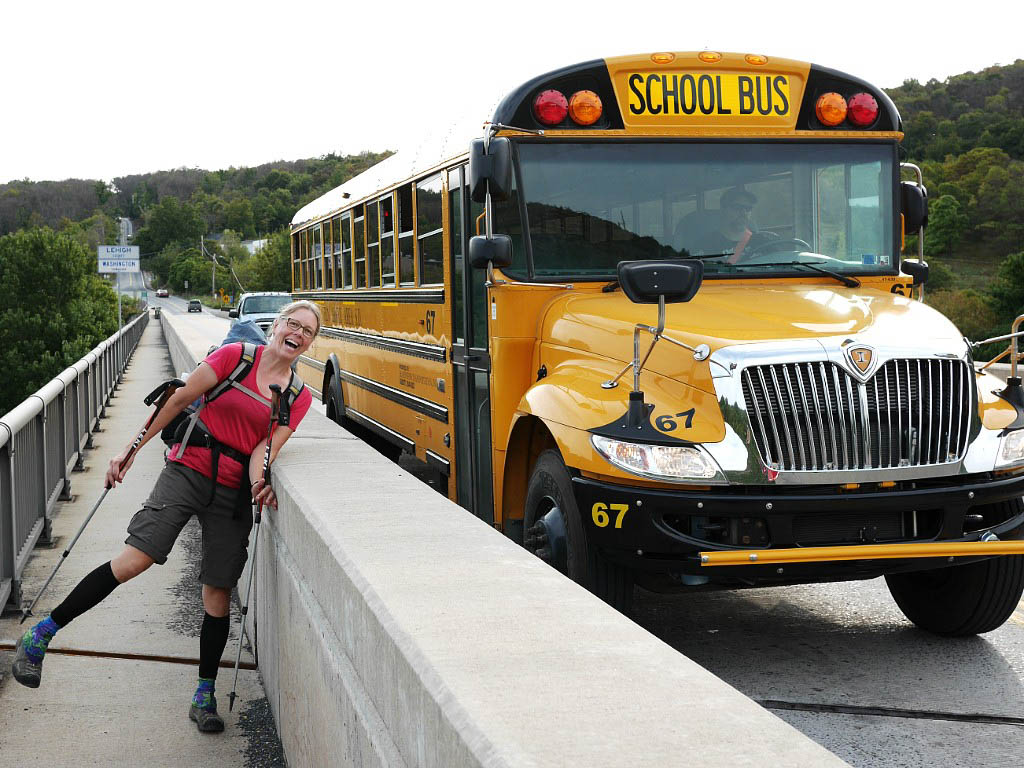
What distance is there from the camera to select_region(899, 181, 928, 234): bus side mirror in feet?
20.8

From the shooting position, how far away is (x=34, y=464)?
768 cm

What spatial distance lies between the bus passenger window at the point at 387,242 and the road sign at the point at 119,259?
34.5 metres

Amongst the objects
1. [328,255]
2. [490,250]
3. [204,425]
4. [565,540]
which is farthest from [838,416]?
[328,255]

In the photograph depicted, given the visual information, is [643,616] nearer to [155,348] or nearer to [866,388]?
[866,388]

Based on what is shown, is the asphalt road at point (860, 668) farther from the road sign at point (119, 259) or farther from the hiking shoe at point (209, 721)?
the road sign at point (119, 259)

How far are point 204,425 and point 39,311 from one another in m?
71.7

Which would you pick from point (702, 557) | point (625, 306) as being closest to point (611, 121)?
point (625, 306)

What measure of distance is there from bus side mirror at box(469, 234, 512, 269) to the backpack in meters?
1.19

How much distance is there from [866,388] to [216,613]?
8.67 ft

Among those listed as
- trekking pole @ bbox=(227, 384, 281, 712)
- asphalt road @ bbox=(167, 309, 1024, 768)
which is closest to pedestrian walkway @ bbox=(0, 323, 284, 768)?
trekking pole @ bbox=(227, 384, 281, 712)

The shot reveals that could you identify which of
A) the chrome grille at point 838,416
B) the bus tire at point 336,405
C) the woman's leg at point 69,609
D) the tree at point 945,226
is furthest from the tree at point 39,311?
the chrome grille at point 838,416

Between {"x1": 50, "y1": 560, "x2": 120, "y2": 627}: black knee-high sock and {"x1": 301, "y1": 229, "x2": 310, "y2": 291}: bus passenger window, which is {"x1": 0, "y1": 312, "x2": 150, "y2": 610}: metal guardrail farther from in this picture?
{"x1": 301, "y1": 229, "x2": 310, "y2": 291}: bus passenger window

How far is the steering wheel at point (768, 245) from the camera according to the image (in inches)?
238

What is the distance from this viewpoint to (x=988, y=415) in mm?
5043
